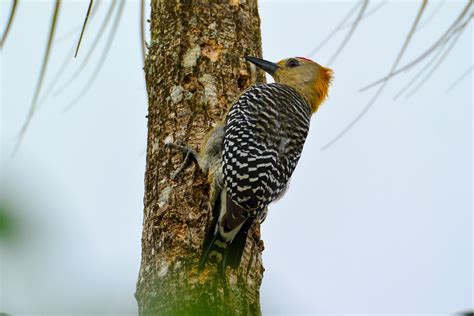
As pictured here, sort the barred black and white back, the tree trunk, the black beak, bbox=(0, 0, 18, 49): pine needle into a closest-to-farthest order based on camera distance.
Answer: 1. bbox=(0, 0, 18, 49): pine needle
2. the tree trunk
3. the barred black and white back
4. the black beak

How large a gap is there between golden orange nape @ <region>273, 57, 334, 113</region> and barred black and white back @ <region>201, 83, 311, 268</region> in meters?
0.69

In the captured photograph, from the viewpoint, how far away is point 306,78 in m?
5.58

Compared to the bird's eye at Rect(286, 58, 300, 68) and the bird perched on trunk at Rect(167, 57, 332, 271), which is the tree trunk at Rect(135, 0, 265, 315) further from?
the bird's eye at Rect(286, 58, 300, 68)

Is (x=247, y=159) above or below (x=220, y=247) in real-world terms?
above

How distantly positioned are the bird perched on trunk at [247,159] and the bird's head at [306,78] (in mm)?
530

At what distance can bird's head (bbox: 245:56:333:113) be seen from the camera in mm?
5488

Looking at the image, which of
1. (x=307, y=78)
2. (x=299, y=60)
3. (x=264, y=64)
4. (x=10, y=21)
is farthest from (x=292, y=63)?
(x=10, y=21)

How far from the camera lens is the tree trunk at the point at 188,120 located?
10.7 feet

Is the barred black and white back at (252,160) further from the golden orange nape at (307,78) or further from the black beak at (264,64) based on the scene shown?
the golden orange nape at (307,78)

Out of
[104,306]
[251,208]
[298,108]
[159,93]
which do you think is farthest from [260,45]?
[104,306]

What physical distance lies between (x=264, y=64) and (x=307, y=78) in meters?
0.96

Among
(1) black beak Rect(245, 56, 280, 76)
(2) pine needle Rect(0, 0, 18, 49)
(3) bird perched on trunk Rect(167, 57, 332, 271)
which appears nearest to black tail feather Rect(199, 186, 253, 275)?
(3) bird perched on trunk Rect(167, 57, 332, 271)

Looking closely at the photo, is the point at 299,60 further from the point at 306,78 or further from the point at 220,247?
the point at 220,247

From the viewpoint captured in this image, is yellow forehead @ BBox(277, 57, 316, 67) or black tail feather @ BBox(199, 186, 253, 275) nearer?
black tail feather @ BBox(199, 186, 253, 275)
